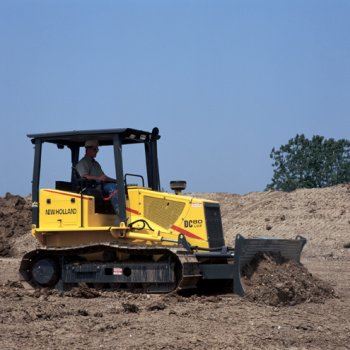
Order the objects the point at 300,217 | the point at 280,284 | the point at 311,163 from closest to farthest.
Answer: the point at 280,284
the point at 300,217
the point at 311,163

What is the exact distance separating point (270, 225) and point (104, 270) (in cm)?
1726

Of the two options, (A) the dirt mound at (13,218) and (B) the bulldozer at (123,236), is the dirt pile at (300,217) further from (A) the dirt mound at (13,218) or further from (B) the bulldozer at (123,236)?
(B) the bulldozer at (123,236)

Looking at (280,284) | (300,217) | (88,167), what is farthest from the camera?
(300,217)

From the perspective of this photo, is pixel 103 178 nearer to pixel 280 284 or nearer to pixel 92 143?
pixel 92 143

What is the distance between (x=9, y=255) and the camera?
28.8 meters

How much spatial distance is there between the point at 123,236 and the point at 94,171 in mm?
1256

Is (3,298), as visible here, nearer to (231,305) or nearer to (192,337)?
(231,305)

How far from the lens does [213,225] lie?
45.5 ft

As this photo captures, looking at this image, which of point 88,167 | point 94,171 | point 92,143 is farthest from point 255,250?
point 92,143

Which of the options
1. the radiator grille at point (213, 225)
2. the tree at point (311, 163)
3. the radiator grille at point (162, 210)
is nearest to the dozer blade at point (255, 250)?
the radiator grille at point (213, 225)

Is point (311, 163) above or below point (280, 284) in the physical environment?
above

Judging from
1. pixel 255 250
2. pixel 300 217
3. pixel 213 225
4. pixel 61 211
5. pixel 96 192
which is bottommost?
pixel 255 250

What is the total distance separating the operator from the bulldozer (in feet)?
0.38

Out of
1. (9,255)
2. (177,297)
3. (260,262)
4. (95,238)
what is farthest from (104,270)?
(9,255)
